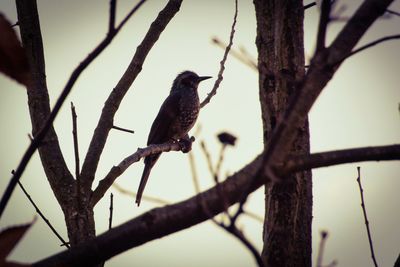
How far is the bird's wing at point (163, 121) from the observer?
6965 mm

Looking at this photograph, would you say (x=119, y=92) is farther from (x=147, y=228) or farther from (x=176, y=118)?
(x=176, y=118)

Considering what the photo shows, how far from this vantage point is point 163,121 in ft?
23.2

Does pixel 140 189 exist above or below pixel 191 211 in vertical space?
above

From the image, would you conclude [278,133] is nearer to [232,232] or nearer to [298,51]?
[232,232]

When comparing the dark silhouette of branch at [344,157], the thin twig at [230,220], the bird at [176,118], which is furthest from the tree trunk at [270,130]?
the bird at [176,118]

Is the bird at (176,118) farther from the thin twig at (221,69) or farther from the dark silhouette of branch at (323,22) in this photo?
the dark silhouette of branch at (323,22)

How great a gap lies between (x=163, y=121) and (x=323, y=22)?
5.74m

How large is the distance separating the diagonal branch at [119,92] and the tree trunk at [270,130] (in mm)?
1073

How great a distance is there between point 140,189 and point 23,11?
3514mm

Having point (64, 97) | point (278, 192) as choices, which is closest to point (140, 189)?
point (278, 192)

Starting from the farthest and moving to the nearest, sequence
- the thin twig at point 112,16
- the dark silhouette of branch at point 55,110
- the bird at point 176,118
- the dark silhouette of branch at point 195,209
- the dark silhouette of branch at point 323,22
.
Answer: the bird at point 176,118
the dark silhouette of branch at point 323,22
the dark silhouette of branch at point 195,209
the thin twig at point 112,16
the dark silhouette of branch at point 55,110

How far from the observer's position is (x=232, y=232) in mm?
1315

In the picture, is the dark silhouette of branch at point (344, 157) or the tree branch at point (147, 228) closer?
the tree branch at point (147, 228)

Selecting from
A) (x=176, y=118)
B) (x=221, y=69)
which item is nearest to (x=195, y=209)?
(x=221, y=69)
